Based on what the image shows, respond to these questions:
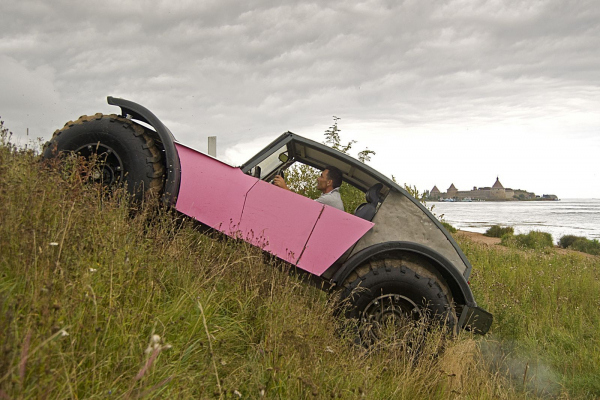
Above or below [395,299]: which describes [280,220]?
above

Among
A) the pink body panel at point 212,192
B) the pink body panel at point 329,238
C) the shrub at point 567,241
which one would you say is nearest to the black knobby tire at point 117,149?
the pink body panel at point 212,192

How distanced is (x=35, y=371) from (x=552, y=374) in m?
4.87

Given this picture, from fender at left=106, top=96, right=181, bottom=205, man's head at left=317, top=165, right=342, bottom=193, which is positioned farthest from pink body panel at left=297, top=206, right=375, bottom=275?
fender at left=106, top=96, right=181, bottom=205

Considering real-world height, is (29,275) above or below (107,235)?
below

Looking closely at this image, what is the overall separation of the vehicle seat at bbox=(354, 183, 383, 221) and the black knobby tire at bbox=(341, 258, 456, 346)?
1.76ft

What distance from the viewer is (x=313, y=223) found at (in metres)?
3.81

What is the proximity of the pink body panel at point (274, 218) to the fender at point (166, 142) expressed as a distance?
0.07 meters

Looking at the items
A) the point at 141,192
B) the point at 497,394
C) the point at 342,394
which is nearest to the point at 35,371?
the point at 342,394

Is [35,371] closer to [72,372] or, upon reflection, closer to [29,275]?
[72,372]

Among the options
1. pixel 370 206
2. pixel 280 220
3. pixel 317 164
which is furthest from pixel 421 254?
pixel 317 164

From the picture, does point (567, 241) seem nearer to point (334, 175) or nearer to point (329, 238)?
point (334, 175)

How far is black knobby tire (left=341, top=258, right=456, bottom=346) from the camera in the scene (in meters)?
3.68

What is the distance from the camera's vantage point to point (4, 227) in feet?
7.86

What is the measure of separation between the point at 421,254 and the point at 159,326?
2.36m
